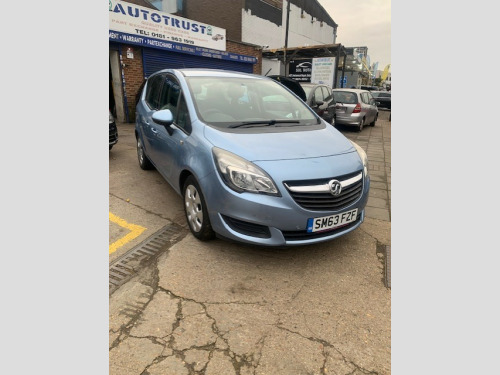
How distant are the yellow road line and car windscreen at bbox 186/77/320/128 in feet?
4.50

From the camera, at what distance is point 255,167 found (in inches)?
102

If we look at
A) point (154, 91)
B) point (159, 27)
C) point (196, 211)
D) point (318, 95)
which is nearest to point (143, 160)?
point (154, 91)

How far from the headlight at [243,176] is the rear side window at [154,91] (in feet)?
7.23

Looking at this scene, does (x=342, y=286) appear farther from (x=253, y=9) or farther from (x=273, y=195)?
(x=253, y=9)

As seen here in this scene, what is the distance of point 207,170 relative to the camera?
9.13 ft

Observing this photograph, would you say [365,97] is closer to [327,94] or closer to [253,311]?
[327,94]

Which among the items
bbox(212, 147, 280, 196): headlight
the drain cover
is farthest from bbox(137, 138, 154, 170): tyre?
bbox(212, 147, 280, 196): headlight

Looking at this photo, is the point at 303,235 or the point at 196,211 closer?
the point at 303,235

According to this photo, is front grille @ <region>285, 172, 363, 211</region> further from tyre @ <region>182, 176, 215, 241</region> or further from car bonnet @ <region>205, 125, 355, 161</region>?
tyre @ <region>182, 176, 215, 241</region>

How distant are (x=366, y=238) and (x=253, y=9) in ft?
68.8

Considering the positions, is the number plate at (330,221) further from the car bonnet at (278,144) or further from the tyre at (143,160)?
the tyre at (143,160)

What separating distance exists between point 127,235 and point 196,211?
0.83 metres

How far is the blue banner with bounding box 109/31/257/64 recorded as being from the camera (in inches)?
386

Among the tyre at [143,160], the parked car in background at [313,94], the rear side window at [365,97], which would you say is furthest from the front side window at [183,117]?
the rear side window at [365,97]
